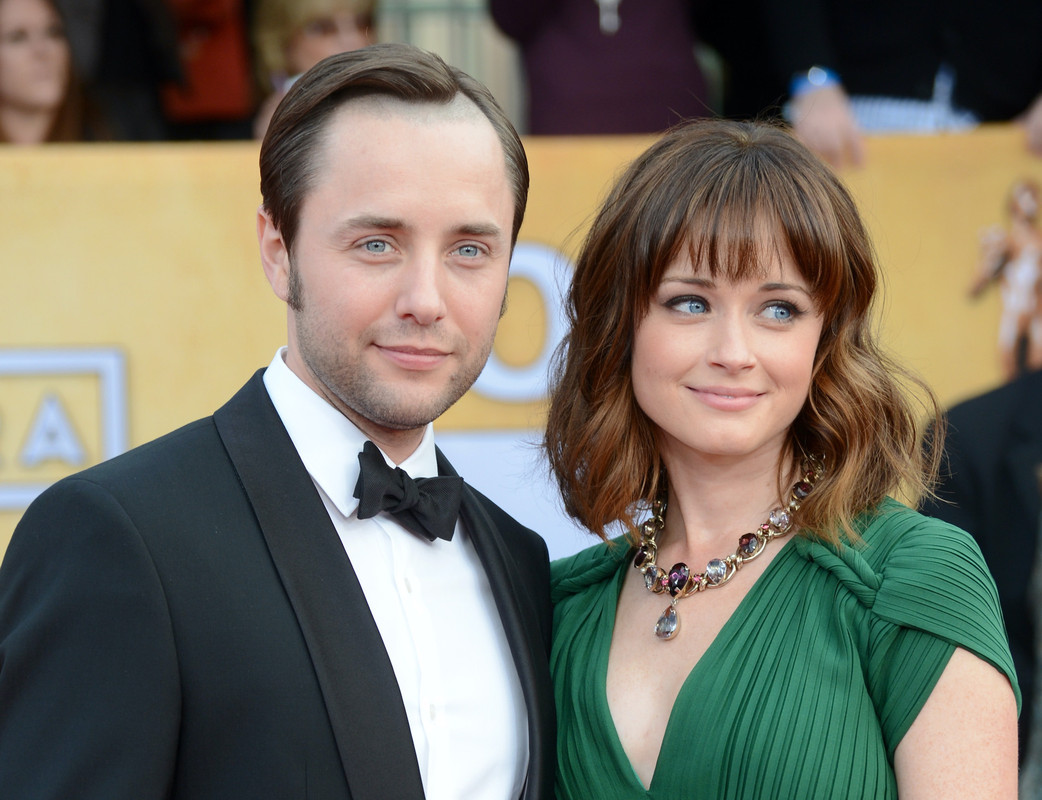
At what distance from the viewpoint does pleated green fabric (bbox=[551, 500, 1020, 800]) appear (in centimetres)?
177

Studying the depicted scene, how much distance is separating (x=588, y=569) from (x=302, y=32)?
7.15ft

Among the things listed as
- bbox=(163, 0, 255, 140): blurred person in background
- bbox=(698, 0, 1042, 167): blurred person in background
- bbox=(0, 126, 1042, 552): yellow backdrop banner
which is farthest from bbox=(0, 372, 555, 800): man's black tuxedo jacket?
bbox=(698, 0, 1042, 167): blurred person in background

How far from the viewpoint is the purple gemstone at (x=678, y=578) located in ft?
6.86

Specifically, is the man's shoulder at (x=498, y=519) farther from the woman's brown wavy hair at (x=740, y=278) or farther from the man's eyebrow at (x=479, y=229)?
the man's eyebrow at (x=479, y=229)

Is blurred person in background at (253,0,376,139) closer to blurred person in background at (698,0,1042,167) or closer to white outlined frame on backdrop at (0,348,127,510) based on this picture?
white outlined frame on backdrop at (0,348,127,510)

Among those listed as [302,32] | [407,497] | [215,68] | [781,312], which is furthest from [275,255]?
[215,68]

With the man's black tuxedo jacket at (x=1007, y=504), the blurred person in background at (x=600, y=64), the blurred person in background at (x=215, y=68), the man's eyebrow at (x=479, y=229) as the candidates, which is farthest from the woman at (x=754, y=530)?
the blurred person in background at (x=215, y=68)

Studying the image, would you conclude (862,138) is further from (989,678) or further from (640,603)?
(989,678)

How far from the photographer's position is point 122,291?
3395 millimetres

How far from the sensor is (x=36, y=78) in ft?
11.8

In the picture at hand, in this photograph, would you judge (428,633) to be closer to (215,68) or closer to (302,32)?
(302,32)

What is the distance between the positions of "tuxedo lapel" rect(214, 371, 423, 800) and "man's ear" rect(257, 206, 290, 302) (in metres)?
0.24

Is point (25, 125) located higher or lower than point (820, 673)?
higher

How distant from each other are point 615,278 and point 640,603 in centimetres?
→ 58
